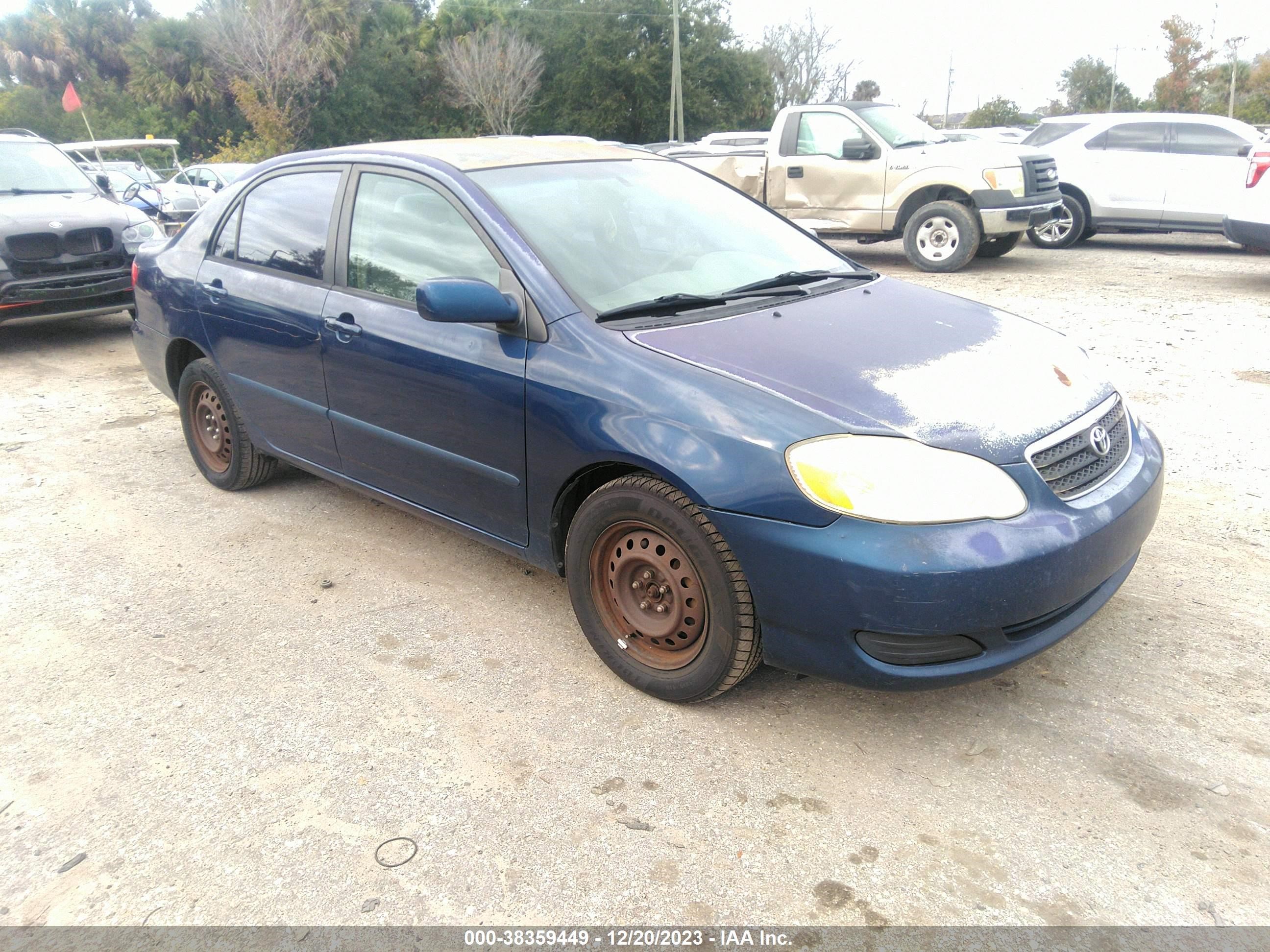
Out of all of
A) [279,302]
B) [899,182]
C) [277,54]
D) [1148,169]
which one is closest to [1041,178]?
[899,182]

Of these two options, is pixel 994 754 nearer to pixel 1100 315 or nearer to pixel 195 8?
pixel 1100 315

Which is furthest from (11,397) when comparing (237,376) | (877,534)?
(877,534)

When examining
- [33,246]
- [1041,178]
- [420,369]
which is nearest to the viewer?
[420,369]

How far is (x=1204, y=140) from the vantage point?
460 inches

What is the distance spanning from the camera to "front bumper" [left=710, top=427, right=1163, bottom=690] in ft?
8.37

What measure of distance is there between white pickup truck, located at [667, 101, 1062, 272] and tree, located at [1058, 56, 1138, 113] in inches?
1839

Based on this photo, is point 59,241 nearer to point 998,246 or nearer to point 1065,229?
point 998,246

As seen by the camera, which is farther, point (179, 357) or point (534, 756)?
point (179, 357)

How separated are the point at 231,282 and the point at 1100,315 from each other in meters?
7.15

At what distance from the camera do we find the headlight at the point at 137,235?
836cm

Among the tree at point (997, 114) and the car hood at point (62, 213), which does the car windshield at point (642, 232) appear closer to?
the car hood at point (62, 213)

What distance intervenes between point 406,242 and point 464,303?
75 cm

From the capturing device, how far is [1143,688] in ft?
10.2

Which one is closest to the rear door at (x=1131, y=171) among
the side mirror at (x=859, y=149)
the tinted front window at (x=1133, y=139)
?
the tinted front window at (x=1133, y=139)
